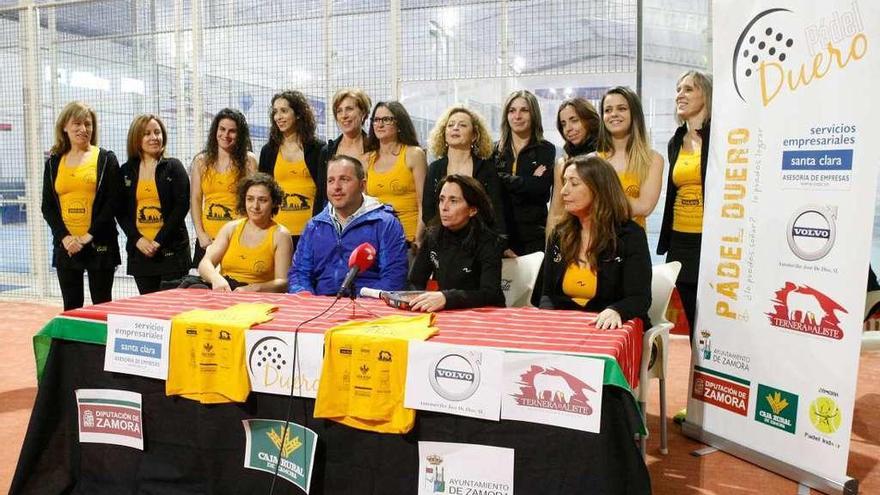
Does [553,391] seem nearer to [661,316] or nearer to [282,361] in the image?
[282,361]

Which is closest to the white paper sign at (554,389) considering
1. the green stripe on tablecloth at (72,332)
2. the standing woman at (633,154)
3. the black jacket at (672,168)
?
the green stripe on tablecloth at (72,332)

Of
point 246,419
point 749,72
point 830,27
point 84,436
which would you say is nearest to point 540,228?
point 749,72

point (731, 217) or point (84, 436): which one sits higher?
point (731, 217)

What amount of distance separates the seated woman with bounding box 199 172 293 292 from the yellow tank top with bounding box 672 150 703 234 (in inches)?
69.1

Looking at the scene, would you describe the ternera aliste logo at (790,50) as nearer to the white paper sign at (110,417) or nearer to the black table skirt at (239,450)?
the black table skirt at (239,450)

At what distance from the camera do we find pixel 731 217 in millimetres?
3143

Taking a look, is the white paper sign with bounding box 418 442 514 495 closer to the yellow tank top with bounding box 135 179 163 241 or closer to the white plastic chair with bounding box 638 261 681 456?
the white plastic chair with bounding box 638 261 681 456

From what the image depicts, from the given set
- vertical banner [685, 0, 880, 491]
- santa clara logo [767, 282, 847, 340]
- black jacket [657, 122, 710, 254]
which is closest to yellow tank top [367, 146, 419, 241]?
black jacket [657, 122, 710, 254]

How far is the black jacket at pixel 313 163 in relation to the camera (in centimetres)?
395

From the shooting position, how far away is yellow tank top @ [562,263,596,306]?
9.16 feet

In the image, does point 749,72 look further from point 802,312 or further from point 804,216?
point 802,312

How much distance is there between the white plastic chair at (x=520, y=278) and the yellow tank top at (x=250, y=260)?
1.04 metres

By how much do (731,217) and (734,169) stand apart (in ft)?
0.64

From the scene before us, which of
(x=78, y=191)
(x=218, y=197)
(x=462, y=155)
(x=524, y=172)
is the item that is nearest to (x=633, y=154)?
(x=524, y=172)
